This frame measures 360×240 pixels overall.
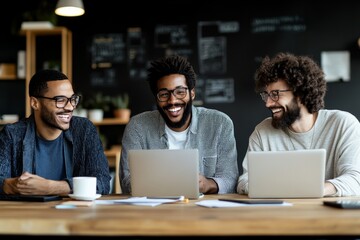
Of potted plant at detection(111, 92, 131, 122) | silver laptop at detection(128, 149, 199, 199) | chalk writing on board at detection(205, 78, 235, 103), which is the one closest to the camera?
silver laptop at detection(128, 149, 199, 199)

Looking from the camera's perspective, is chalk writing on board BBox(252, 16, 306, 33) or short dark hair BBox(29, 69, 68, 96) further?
chalk writing on board BBox(252, 16, 306, 33)

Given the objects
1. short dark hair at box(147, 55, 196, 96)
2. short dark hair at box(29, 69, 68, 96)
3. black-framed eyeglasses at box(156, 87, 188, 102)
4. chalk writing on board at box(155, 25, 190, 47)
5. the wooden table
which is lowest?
A: the wooden table

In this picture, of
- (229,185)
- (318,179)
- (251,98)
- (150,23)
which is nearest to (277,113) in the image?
(229,185)

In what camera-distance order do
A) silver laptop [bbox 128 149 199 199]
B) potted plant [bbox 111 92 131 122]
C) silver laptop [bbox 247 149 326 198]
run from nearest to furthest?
silver laptop [bbox 247 149 326 198] → silver laptop [bbox 128 149 199 199] → potted plant [bbox 111 92 131 122]

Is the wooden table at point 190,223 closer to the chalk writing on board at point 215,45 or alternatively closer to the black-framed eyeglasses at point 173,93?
the black-framed eyeglasses at point 173,93

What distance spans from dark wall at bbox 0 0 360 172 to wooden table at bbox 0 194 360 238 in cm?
353

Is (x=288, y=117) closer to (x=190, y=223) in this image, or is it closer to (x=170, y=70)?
(x=170, y=70)

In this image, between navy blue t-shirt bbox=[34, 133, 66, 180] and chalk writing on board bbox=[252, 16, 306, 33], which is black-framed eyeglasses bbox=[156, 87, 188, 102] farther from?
chalk writing on board bbox=[252, 16, 306, 33]

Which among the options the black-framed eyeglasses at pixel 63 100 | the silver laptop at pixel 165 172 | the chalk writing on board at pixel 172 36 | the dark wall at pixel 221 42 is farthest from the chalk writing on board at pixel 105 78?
the silver laptop at pixel 165 172

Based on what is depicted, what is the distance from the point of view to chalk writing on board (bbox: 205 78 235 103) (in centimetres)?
507

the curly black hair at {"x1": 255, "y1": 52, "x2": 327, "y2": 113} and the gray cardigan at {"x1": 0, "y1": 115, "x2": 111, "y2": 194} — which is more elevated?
the curly black hair at {"x1": 255, "y1": 52, "x2": 327, "y2": 113}

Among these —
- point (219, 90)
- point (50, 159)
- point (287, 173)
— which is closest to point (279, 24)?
point (219, 90)

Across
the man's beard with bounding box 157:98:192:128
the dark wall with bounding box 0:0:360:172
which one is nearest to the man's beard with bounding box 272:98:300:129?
the man's beard with bounding box 157:98:192:128

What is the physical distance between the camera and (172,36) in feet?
16.9
